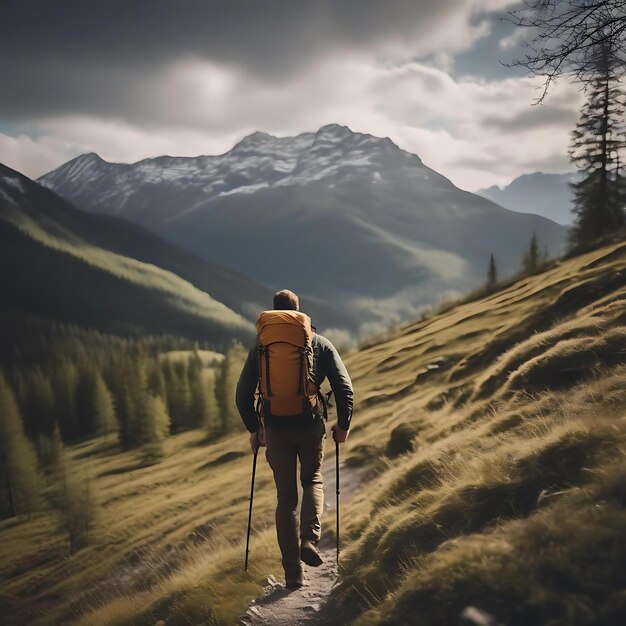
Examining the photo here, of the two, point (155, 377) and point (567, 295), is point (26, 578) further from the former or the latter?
point (155, 377)

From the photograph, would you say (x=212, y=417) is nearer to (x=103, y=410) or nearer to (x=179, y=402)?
(x=179, y=402)

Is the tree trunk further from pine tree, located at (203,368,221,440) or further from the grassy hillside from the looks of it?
the grassy hillside

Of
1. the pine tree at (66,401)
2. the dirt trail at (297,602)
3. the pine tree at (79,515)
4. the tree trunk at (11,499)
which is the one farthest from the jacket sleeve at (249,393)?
the pine tree at (66,401)

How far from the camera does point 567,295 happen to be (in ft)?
75.0

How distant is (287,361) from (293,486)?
2.04 meters

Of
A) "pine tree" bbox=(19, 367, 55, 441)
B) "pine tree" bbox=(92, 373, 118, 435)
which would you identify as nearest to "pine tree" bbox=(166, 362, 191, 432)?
"pine tree" bbox=(92, 373, 118, 435)

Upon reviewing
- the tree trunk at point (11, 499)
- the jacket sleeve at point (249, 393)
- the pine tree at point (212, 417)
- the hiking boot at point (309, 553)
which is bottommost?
the tree trunk at point (11, 499)

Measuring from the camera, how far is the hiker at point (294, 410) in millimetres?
7711

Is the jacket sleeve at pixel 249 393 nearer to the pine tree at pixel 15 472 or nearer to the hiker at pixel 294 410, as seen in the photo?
the hiker at pixel 294 410

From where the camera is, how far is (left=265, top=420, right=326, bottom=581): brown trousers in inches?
307

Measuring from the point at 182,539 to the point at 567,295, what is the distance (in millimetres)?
25179

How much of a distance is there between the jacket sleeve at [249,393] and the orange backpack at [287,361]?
0.51 metres

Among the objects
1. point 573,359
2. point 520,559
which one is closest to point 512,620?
point 520,559

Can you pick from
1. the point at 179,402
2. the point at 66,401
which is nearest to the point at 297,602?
the point at 179,402
